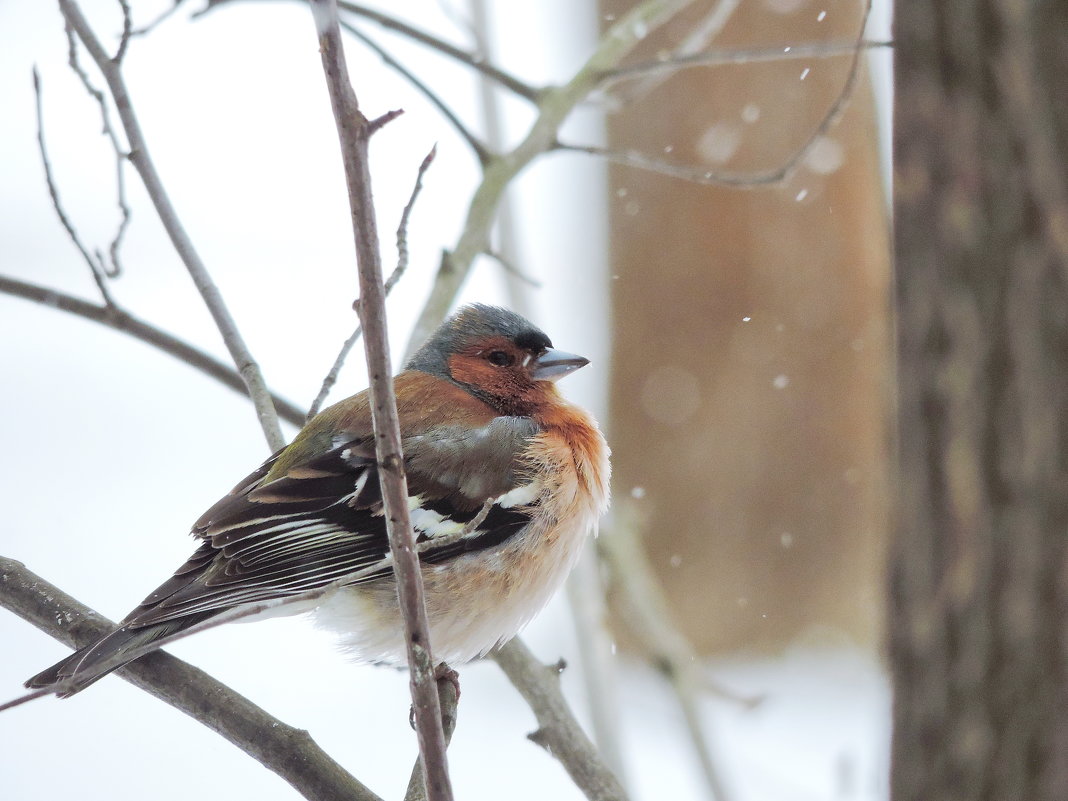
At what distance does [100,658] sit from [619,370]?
5910mm

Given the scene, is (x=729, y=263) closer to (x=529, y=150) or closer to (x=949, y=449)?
(x=529, y=150)

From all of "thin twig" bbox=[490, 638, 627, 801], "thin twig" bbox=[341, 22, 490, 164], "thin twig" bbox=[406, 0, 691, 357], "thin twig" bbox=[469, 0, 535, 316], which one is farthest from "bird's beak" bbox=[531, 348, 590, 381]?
"thin twig" bbox=[469, 0, 535, 316]

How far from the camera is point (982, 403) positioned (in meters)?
1.82

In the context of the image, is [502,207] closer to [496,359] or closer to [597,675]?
[496,359]

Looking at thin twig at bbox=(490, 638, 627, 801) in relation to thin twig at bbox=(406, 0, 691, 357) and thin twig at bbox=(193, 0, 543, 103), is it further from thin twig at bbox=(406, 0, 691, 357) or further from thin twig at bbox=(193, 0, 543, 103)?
thin twig at bbox=(193, 0, 543, 103)

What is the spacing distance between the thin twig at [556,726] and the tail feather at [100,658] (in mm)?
1052

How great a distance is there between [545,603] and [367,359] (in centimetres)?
174

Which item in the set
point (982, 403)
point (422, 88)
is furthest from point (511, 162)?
point (982, 403)

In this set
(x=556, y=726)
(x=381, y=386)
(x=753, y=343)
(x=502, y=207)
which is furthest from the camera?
(x=753, y=343)

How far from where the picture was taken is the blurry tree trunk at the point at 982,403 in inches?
68.9

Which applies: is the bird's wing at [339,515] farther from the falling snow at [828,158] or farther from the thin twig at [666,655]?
the falling snow at [828,158]

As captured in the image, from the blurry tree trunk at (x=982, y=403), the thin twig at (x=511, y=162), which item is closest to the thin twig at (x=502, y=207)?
the thin twig at (x=511, y=162)

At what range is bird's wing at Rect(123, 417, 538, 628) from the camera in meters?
2.75

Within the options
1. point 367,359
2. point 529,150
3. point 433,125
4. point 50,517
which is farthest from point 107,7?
point 367,359
